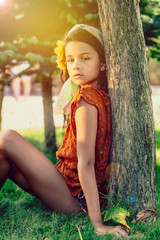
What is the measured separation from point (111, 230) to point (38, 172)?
25.6 inches

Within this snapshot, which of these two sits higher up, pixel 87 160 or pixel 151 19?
pixel 151 19

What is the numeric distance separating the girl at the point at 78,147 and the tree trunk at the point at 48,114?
252 centimetres

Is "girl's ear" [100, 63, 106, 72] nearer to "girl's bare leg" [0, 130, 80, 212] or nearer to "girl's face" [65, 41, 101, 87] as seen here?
"girl's face" [65, 41, 101, 87]

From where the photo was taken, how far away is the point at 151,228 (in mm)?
2188

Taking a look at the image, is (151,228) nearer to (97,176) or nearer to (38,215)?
(97,176)

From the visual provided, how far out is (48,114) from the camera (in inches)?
201

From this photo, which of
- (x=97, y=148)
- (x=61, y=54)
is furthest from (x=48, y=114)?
(x=97, y=148)

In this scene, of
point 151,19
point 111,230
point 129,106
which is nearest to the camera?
point 111,230

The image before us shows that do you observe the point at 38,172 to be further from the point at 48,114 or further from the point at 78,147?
the point at 48,114

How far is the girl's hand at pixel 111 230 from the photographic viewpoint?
6.87 ft

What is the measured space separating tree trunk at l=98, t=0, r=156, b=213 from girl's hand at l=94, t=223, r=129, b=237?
26cm

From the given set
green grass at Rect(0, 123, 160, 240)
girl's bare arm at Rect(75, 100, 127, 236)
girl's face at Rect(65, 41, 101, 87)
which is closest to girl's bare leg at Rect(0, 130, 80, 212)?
green grass at Rect(0, 123, 160, 240)

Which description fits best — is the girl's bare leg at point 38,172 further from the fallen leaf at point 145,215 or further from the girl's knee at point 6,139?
the fallen leaf at point 145,215

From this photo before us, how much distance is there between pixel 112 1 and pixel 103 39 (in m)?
0.27
